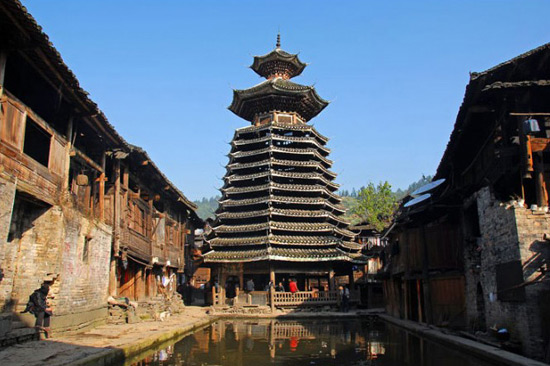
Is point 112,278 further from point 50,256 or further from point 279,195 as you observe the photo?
point 279,195

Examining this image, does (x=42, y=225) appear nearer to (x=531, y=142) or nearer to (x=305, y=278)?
(x=531, y=142)

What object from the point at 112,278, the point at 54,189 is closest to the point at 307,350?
the point at 54,189

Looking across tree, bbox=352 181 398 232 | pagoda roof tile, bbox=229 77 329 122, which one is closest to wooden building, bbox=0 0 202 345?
pagoda roof tile, bbox=229 77 329 122

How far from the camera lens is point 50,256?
13.6m

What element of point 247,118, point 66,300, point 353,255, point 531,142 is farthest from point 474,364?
point 247,118

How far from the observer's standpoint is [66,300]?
1440cm

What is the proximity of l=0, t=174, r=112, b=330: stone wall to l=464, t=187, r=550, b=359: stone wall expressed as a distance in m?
13.0

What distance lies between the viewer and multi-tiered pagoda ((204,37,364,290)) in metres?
35.3

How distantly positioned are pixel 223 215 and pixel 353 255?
11.4m

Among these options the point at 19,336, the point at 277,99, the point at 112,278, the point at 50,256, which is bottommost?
the point at 19,336

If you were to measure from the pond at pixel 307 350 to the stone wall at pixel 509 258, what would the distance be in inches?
58.5

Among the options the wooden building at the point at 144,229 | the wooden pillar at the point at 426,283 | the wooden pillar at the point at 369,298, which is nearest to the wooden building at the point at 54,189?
the wooden building at the point at 144,229

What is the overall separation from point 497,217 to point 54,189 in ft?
44.1

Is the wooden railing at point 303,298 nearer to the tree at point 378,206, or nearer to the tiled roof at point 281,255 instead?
the tiled roof at point 281,255
